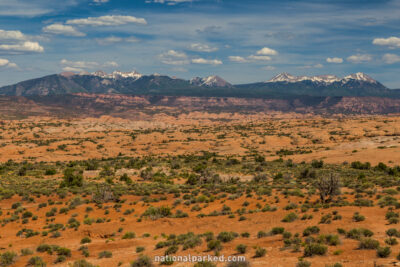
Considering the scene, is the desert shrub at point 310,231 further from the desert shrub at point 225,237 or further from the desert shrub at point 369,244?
the desert shrub at point 225,237

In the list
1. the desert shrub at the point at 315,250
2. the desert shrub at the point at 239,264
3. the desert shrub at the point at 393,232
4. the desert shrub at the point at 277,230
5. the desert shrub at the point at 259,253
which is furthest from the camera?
the desert shrub at the point at 277,230

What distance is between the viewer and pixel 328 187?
2814 cm

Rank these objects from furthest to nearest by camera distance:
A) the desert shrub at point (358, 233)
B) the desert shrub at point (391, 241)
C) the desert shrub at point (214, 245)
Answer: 1. the desert shrub at point (214, 245)
2. the desert shrub at point (358, 233)
3. the desert shrub at point (391, 241)

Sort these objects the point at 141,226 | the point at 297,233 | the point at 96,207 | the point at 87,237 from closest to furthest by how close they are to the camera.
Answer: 1. the point at 297,233
2. the point at 87,237
3. the point at 141,226
4. the point at 96,207

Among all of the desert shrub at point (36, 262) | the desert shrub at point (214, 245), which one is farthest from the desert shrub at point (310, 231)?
the desert shrub at point (36, 262)

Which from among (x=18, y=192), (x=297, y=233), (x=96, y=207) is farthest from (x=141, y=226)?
(x=18, y=192)

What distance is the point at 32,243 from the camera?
2284 centimetres

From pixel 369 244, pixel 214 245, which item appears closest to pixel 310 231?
pixel 369 244

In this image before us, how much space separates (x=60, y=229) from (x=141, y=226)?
6.92m

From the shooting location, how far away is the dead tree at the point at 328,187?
27625 millimetres

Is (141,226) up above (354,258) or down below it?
below

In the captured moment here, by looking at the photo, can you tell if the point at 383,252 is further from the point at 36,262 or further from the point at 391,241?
the point at 36,262

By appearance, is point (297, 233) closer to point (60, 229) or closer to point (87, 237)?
point (87, 237)

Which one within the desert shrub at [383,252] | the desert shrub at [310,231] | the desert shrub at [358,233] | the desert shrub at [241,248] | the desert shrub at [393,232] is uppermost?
the desert shrub at [383,252]
